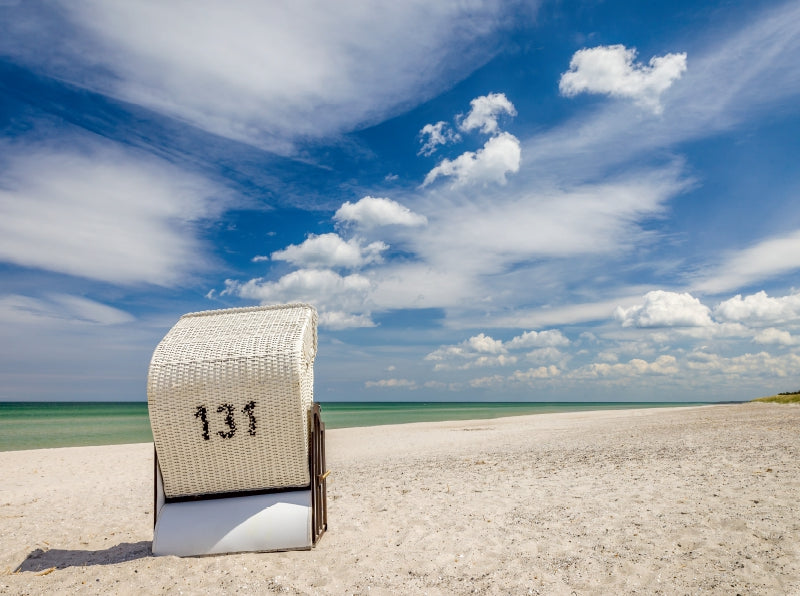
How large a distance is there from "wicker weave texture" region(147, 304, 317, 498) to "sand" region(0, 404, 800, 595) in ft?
2.57

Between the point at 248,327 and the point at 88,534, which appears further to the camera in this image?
the point at 88,534

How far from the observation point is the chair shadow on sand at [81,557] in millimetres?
5469

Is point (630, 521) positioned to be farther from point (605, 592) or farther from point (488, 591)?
point (488, 591)

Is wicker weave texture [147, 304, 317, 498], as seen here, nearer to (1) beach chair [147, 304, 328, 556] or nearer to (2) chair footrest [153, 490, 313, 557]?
(1) beach chair [147, 304, 328, 556]

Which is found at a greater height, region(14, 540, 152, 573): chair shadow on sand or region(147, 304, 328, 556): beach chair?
region(147, 304, 328, 556): beach chair

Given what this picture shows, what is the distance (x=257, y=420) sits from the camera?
5.28m

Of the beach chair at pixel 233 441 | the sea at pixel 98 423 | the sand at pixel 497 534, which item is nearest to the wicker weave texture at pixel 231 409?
the beach chair at pixel 233 441

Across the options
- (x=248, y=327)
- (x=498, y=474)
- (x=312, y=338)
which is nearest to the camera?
(x=248, y=327)

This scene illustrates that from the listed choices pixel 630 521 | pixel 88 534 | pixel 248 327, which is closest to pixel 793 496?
pixel 630 521

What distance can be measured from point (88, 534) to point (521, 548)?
541 centimetres

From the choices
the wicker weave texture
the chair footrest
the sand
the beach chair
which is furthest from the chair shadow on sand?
the wicker weave texture

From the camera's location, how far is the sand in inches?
179

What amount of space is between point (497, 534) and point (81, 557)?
175 inches

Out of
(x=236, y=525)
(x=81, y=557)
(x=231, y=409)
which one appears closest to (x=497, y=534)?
(x=236, y=525)
